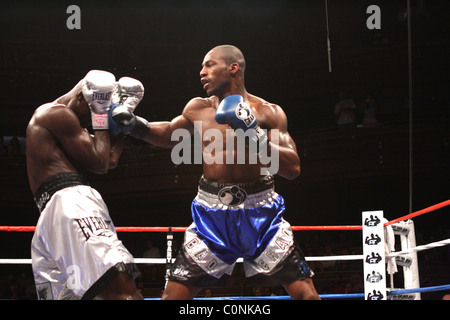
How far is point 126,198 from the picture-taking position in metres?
6.84

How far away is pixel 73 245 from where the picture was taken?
168cm

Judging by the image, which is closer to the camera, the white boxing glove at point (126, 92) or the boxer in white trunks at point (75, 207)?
the boxer in white trunks at point (75, 207)

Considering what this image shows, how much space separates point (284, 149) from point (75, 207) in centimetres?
82

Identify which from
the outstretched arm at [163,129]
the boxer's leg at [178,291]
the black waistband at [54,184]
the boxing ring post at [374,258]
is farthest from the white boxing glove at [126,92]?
the boxing ring post at [374,258]

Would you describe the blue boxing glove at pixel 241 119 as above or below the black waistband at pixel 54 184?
above

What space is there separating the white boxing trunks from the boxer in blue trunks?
0.34 m

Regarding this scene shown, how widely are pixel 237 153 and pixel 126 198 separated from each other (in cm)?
495

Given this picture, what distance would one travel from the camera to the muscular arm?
2062 millimetres

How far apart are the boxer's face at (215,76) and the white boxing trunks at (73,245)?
71 cm

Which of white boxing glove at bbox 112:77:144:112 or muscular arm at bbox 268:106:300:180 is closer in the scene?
muscular arm at bbox 268:106:300:180

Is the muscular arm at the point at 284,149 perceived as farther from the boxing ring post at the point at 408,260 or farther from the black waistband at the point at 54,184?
the boxing ring post at the point at 408,260

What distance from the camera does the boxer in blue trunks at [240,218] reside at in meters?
2.00

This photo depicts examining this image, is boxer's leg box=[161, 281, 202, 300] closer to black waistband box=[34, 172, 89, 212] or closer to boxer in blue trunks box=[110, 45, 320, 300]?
boxer in blue trunks box=[110, 45, 320, 300]

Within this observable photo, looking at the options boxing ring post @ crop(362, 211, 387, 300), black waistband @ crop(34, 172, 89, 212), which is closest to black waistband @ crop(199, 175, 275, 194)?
black waistband @ crop(34, 172, 89, 212)
